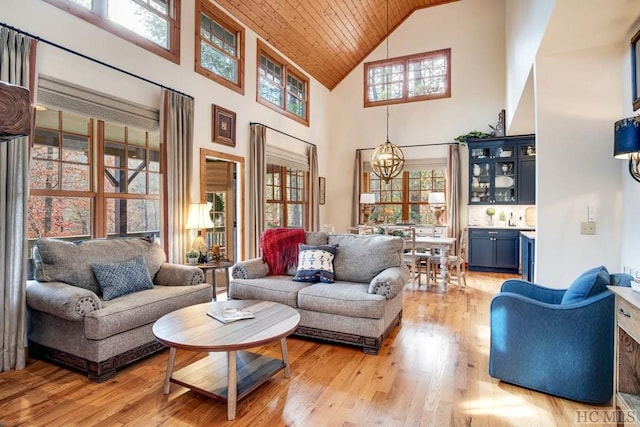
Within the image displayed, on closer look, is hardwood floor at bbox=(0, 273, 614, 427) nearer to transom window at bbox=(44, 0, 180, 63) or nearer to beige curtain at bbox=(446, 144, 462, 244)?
transom window at bbox=(44, 0, 180, 63)

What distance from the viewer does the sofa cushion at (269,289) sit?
3.36 meters

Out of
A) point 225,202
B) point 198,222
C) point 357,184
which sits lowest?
point 198,222

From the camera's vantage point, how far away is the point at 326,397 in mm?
2309

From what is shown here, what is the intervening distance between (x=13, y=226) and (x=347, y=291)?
277 cm

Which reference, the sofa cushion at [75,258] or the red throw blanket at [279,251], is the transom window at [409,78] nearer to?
the red throw blanket at [279,251]

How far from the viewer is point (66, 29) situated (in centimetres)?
321

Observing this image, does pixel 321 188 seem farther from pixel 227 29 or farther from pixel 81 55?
pixel 81 55

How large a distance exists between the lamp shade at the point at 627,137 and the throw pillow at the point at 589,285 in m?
0.77

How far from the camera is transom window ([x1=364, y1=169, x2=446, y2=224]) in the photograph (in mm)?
7719

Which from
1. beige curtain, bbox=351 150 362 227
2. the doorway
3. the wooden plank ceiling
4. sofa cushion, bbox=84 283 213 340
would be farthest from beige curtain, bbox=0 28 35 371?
beige curtain, bbox=351 150 362 227

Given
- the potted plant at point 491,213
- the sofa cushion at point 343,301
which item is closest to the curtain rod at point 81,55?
the sofa cushion at point 343,301

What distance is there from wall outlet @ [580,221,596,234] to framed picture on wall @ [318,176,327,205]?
18.4ft

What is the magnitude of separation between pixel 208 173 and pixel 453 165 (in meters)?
4.92

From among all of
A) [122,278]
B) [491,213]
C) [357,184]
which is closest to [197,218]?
[122,278]
